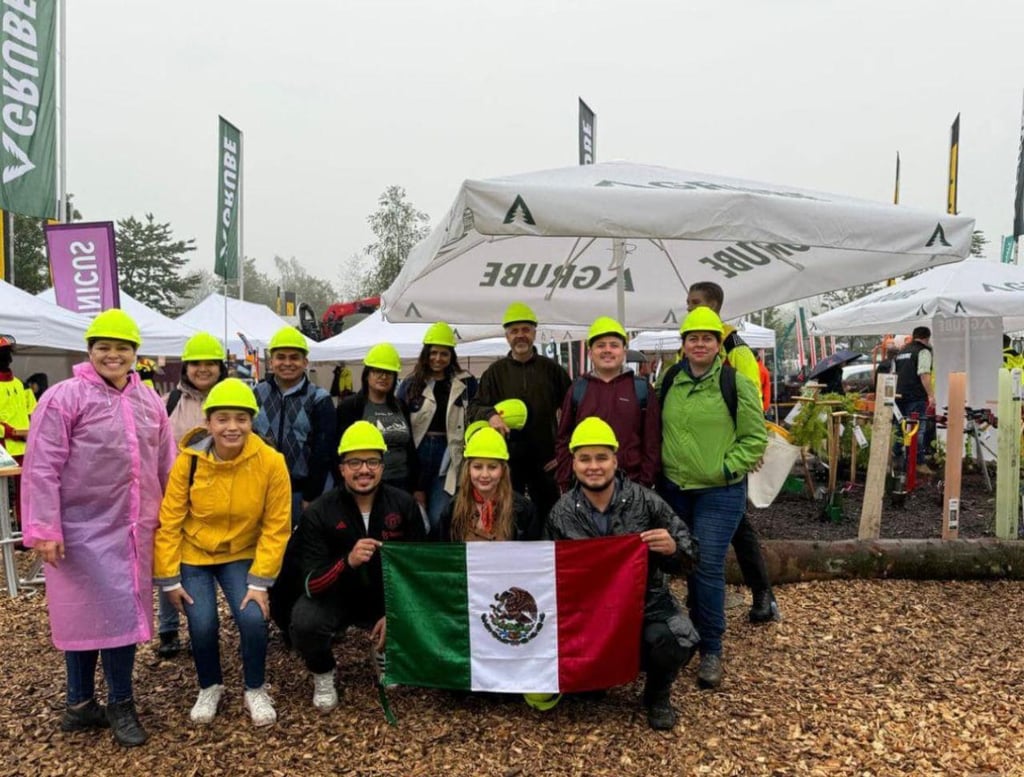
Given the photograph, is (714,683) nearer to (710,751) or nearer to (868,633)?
(710,751)

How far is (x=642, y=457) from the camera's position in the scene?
3762 millimetres

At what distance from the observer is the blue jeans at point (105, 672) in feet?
10.5

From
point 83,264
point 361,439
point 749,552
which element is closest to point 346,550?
point 361,439

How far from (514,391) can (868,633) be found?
7.90ft

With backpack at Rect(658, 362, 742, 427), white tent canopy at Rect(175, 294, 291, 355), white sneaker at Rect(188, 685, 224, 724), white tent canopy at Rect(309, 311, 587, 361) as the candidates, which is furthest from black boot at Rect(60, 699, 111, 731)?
white tent canopy at Rect(175, 294, 291, 355)

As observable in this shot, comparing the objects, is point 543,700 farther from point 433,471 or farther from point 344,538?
point 433,471

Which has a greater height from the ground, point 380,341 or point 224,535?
point 380,341

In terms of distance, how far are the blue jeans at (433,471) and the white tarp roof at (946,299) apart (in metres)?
7.55

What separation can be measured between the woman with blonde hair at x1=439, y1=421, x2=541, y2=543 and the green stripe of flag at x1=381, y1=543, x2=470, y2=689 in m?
0.18

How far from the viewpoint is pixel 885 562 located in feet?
16.5

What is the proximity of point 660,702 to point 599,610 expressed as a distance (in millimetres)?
459

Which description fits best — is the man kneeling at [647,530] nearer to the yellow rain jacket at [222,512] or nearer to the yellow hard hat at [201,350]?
the yellow rain jacket at [222,512]

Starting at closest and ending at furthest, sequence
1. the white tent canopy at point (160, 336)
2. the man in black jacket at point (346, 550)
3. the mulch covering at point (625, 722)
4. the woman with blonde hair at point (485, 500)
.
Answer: the mulch covering at point (625, 722), the man in black jacket at point (346, 550), the woman with blonde hair at point (485, 500), the white tent canopy at point (160, 336)

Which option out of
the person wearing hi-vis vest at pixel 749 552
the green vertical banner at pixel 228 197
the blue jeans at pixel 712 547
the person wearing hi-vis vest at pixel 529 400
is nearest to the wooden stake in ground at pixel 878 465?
the person wearing hi-vis vest at pixel 749 552
